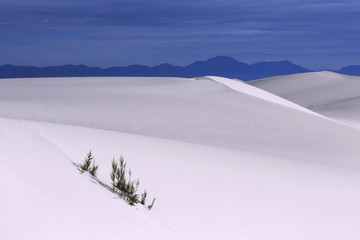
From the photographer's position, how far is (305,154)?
11719 mm

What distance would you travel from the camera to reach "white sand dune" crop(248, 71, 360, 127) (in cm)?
4084

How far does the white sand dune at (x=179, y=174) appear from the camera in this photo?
4414mm

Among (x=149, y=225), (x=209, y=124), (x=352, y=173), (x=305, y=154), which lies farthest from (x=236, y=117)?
(x=149, y=225)

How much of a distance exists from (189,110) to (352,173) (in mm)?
6127

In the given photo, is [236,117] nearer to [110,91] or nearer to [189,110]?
[189,110]

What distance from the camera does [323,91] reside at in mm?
58312

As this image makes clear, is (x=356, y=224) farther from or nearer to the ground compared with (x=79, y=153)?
nearer to the ground

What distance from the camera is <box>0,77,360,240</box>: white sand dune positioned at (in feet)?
14.5

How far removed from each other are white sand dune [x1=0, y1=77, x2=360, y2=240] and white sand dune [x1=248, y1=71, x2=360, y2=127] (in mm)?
23002

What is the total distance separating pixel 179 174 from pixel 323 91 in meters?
54.1

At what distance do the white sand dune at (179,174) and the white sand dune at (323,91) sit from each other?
75.5 feet

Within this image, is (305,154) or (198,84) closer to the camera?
(305,154)

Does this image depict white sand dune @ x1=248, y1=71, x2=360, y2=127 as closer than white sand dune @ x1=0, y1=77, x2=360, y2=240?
No

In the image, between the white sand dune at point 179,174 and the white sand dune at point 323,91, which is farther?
the white sand dune at point 323,91
